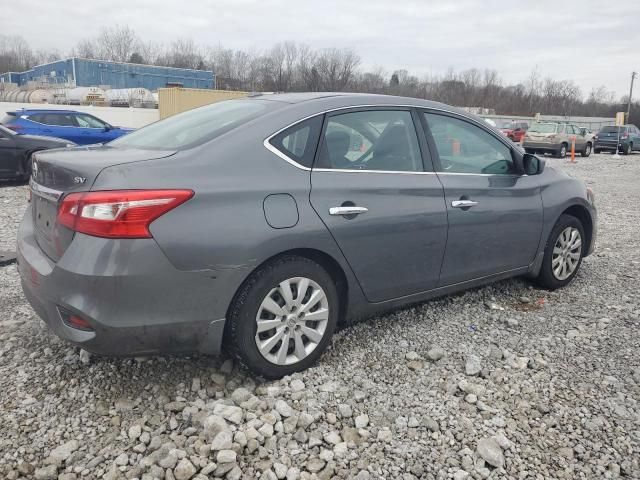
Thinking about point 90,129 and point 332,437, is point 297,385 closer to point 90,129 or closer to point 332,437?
point 332,437

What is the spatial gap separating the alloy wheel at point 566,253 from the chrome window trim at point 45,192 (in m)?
3.75

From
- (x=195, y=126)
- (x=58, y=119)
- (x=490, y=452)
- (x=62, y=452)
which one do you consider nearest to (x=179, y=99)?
(x=58, y=119)

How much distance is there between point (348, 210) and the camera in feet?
10.1

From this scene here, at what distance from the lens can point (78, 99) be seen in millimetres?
40156

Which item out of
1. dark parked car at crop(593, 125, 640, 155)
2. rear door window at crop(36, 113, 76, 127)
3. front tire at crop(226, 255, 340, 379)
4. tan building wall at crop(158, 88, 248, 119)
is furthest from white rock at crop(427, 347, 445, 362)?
tan building wall at crop(158, 88, 248, 119)

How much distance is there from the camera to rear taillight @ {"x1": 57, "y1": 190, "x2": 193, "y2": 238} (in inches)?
96.0

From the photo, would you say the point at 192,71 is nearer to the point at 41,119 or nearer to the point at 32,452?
the point at 41,119

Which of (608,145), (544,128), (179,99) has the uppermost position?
(179,99)

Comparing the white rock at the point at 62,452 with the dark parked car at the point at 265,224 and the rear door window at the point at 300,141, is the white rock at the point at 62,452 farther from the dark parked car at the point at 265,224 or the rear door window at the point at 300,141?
the rear door window at the point at 300,141

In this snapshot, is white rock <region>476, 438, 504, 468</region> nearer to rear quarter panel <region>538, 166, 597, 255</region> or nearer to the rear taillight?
the rear taillight

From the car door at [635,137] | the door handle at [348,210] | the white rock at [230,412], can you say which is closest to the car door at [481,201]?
the door handle at [348,210]

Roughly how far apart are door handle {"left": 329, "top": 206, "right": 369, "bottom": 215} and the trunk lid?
911 mm

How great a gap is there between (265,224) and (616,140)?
29991 mm

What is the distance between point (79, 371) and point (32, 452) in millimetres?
679
